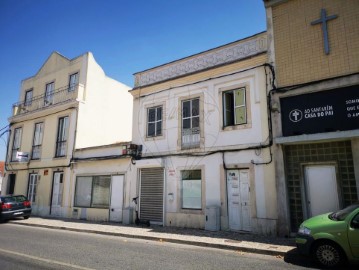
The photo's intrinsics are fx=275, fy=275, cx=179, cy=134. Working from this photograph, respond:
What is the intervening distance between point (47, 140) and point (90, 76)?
5.39m

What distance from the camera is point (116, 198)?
1484 centimetres

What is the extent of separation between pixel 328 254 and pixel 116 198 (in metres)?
11.0

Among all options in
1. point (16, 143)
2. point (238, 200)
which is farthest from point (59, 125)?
point (238, 200)

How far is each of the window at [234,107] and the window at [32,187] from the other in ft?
48.0

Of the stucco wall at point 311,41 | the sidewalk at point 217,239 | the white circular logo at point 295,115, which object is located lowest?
the sidewalk at point 217,239

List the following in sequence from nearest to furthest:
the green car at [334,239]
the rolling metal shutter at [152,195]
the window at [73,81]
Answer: the green car at [334,239], the rolling metal shutter at [152,195], the window at [73,81]

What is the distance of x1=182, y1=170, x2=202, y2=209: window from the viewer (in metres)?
12.2

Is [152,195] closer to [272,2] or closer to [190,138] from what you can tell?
[190,138]

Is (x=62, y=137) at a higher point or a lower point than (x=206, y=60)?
lower

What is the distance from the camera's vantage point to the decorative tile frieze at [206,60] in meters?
11.7

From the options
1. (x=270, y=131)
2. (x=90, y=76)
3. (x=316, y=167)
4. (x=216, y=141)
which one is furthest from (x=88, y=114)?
(x=316, y=167)

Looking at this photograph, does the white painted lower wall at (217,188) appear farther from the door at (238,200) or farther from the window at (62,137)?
the window at (62,137)

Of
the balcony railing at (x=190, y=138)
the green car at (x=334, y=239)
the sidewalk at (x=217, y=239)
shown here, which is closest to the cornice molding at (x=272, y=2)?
the balcony railing at (x=190, y=138)

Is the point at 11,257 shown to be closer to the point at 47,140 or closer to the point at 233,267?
the point at 233,267
